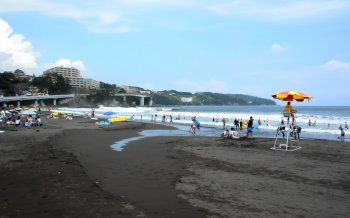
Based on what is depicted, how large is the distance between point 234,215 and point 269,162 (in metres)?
7.58

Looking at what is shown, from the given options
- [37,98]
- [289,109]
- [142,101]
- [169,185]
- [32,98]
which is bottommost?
[169,185]

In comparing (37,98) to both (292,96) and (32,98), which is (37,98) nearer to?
(32,98)

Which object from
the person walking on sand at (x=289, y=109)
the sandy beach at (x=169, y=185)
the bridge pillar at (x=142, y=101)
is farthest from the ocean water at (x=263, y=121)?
the bridge pillar at (x=142, y=101)

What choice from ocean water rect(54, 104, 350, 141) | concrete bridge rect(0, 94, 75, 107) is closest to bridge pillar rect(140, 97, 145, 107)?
concrete bridge rect(0, 94, 75, 107)

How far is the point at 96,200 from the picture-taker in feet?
24.3

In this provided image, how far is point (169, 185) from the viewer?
366 inches

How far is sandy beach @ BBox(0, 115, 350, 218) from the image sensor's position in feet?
22.8

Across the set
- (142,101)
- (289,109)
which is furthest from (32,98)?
(289,109)

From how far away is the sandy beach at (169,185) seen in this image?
6.96m

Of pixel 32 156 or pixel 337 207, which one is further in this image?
→ pixel 32 156

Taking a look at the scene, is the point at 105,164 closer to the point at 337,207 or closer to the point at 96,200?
the point at 96,200

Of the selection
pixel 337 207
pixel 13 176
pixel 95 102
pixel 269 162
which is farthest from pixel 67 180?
pixel 95 102

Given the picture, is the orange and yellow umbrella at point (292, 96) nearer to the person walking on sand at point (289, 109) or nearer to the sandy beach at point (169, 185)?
the person walking on sand at point (289, 109)

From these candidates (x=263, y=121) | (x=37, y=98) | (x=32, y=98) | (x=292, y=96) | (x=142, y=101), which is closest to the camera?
(x=292, y=96)
